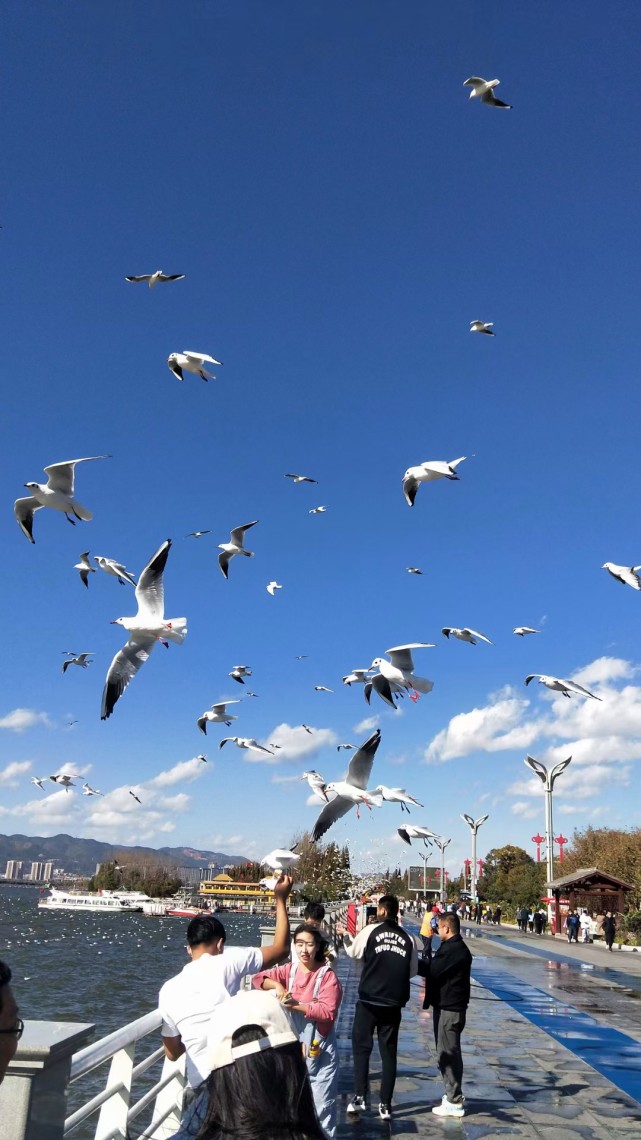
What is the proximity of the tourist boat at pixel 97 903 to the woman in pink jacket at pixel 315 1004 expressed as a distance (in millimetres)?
142181

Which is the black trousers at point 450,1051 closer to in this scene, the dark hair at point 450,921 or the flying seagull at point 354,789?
the dark hair at point 450,921

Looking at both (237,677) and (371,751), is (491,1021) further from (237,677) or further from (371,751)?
(237,677)

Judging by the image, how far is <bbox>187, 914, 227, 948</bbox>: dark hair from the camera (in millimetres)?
3980

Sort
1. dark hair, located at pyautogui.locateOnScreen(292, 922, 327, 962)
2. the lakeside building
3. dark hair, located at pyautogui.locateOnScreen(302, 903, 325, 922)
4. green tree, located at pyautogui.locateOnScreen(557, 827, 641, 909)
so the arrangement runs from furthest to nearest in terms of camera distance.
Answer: the lakeside building, green tree, located at pyautogui.locateOnScreen(557, 827, 641, 909), dark hair, located at pyautogui.locateOnScreen(302, 903, 325, 922), dark hair, located at pyautogui.locateOnScreen(292, 922, 327, 962)

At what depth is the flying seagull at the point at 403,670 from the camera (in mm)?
10445

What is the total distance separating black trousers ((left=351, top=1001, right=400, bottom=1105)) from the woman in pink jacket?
1.27 m

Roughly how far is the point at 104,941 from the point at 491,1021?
205 feet

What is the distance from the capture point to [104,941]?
67188mm

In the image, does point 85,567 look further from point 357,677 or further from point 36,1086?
point 36,1086

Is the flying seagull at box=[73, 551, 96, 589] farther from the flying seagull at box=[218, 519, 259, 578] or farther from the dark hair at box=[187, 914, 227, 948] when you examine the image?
the dark hair at box=[187, 914, 227, 948]

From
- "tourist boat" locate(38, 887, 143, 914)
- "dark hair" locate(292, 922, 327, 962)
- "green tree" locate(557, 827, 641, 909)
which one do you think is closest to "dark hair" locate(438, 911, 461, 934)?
"dark hair" locate(292, 922, 327, 962)

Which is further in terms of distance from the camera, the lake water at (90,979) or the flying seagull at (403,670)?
the lake water at (90,979)

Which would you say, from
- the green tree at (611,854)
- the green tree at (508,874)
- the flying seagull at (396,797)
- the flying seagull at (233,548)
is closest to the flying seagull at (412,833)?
the flying seagull at (396,797)

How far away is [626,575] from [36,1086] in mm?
12771
